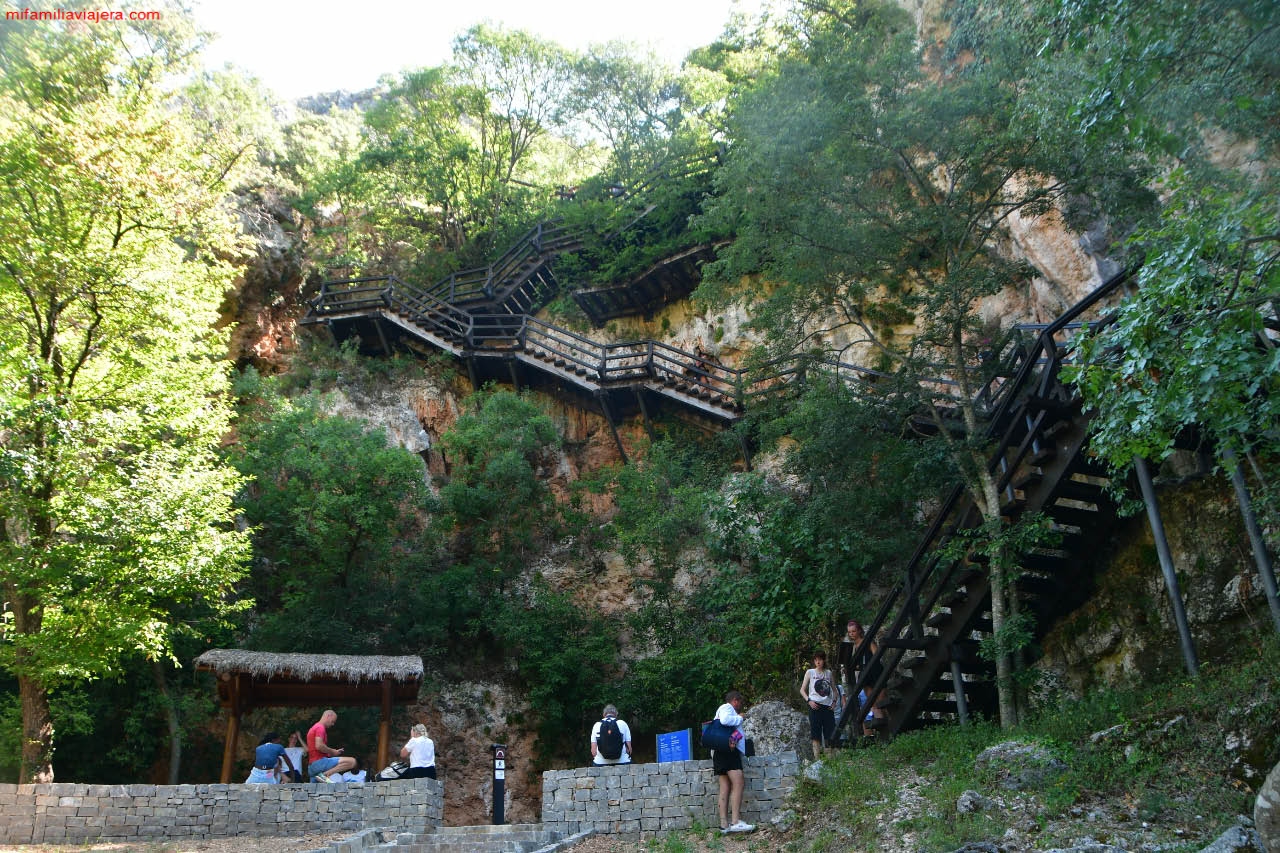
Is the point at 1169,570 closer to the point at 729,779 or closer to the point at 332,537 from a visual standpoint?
the point at 729,779

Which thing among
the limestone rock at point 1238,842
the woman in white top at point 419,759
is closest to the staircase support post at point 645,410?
the woman in white top at point 419,759

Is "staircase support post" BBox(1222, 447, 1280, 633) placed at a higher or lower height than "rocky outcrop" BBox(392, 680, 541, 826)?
higher

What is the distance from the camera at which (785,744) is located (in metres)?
13.3

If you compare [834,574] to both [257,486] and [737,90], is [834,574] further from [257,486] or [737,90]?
[257,486]

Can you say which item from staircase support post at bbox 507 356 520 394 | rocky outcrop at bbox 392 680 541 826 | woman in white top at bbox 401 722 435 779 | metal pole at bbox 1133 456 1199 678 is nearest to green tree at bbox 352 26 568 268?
staircase support post at bbox 507 356 520 394

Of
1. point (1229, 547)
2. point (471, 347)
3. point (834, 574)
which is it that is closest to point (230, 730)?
point (834, 574)

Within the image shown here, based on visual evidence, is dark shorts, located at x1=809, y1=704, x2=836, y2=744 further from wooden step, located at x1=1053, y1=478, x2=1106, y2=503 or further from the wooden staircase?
wooden step, located at x1=1053, y1=478, x2=1106, y2=503

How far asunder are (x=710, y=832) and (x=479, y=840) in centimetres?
234

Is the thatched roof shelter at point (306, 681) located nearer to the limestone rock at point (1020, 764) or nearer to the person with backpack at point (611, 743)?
the person with backpack at point (611, 743)

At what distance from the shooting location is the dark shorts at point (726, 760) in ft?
29.8

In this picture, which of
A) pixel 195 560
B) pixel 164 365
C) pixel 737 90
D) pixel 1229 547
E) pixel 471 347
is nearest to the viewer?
pixel 1229 547

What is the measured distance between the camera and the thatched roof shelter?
509 inches

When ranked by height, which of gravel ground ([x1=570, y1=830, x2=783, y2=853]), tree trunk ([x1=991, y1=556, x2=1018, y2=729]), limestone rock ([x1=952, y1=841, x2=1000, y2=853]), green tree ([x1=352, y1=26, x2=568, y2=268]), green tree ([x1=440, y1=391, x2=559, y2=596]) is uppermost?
green tree ([x1=352, y1=26, x2=568, y2=268])

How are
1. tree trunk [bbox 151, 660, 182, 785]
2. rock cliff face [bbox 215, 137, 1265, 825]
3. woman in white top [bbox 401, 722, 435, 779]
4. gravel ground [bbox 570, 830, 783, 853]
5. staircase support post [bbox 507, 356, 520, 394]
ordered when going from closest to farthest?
gravel ground [bbox 570, 830, 783, 853] → woman in white top [bbox 401, 722, 435, 779] → rock cliff face [bbox 215, 137, 1265, 825] → tree trunk [bbox 151, 660, 182, 785] → staircase support post [bbox 507, 356, 520, 394]
